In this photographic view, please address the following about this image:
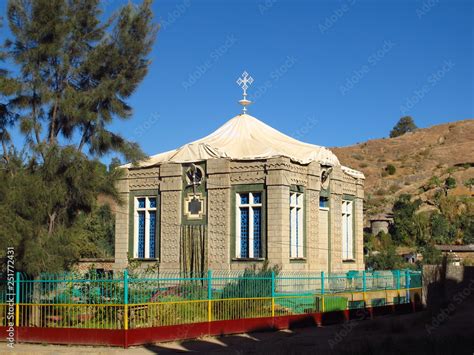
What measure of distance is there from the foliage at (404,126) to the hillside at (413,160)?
1575 cm

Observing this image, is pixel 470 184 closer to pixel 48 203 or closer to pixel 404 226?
pixel 404 226

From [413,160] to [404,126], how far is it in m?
36.4

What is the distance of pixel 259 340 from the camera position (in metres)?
19.1

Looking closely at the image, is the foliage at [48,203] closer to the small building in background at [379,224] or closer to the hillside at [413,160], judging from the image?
the small building in background at [379,224]

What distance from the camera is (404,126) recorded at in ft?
452

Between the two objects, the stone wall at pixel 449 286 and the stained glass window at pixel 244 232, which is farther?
the stained glass window at pixel 244 232

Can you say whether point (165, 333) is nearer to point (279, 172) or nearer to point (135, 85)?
point (135, 85)

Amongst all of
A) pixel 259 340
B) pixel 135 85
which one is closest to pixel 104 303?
pixel 259 340

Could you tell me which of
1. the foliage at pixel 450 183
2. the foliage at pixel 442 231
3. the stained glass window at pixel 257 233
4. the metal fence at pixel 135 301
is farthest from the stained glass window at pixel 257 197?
the foliage at pixel 450 183

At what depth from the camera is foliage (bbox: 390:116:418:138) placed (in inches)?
5389

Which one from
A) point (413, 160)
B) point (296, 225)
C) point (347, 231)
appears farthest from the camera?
point (413, 160)

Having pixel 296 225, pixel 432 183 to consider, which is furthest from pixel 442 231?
pixel 296 225

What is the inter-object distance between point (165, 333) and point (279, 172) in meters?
10.2

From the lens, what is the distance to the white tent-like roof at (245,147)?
93.1 ft
